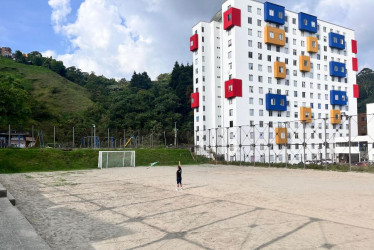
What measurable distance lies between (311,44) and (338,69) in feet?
32.7

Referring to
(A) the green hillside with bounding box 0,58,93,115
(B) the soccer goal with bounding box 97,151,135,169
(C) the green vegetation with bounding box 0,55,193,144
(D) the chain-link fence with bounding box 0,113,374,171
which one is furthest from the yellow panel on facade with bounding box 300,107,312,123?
(A) the green hillside with bounding box 0,58,93,115

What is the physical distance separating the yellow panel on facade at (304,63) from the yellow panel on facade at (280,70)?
4.78 meters

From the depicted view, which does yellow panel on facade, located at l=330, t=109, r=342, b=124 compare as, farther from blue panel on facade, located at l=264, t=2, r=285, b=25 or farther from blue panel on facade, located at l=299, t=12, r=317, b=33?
blue panel on facade, located at l=264, t=2, r=285, b=25

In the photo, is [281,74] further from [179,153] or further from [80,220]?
[80,220]

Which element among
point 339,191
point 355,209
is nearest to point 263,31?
point 339,191

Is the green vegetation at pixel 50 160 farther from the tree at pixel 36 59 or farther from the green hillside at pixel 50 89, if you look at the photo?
the tree at pixel 36 59

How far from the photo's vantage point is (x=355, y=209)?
1095 centimetres

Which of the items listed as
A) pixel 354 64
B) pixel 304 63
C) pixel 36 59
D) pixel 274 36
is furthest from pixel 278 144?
pixel 36 59

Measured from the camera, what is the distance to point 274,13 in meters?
59.4

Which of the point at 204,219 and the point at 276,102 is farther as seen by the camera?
the point at 276,102

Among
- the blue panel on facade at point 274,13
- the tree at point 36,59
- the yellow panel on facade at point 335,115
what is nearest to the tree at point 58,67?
the tree at point 36,59

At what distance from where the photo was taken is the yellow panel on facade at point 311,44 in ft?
208

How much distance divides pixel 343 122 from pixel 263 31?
2866 cm

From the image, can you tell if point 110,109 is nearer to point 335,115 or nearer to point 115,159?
point 115,159
